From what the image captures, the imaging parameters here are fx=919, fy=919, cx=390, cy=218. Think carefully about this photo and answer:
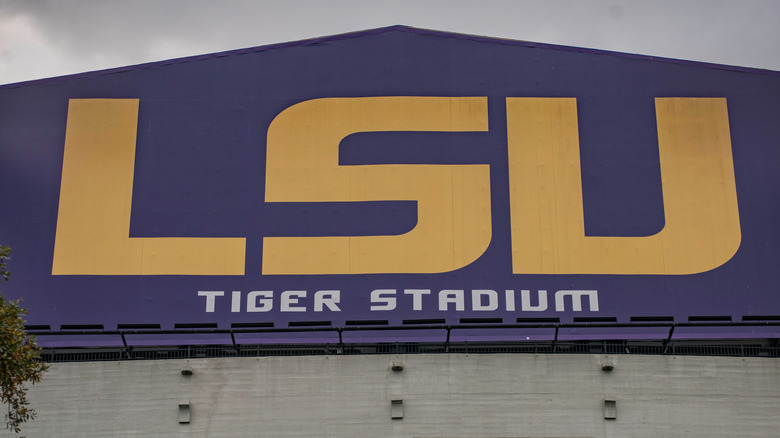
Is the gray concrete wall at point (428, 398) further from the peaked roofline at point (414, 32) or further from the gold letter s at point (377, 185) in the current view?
the peaked roofline at point (414, 32)

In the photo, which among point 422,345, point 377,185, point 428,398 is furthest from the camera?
point 377,185

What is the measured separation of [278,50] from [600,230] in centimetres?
1043

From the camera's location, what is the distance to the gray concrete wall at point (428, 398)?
20.6m

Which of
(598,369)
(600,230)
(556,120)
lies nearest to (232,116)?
(556,120)

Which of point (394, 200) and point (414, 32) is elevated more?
point (414, 32)

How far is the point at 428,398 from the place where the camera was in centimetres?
2081

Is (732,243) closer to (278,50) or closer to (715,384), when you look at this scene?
(715,384)

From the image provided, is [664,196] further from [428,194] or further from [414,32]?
[414,32]

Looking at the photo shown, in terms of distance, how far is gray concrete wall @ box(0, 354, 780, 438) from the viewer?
20.6m

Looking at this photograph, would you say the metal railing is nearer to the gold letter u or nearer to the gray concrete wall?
the gray concrete wall

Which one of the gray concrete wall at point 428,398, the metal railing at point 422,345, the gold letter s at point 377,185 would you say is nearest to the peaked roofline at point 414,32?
the gold letter s at point 377,185

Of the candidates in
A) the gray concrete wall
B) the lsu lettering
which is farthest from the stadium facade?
the gray concrete wall

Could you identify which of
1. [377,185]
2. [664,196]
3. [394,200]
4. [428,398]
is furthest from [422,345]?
[664,196]

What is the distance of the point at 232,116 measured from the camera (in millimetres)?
26094
